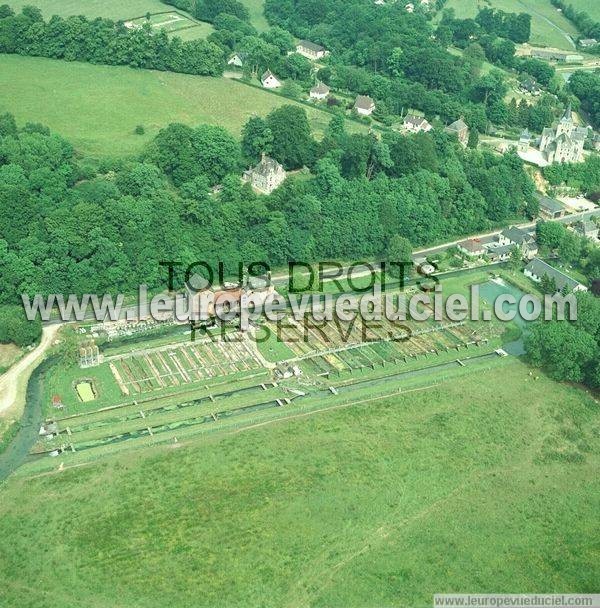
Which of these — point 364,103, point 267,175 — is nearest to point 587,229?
point 267,175

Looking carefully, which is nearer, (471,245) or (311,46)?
(471,245)

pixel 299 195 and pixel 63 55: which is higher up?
pixel 63 55

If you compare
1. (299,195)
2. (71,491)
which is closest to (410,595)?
(71,491)

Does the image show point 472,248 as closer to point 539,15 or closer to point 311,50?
point 311,50

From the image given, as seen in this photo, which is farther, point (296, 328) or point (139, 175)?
point (139, 175)

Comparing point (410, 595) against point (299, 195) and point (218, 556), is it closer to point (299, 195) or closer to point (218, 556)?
point (218, 556)
